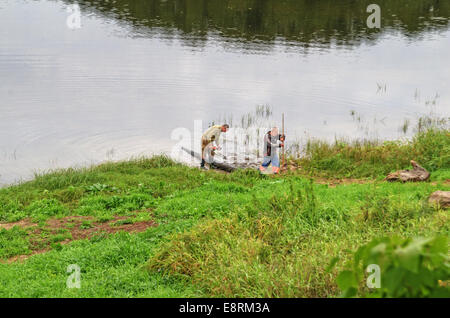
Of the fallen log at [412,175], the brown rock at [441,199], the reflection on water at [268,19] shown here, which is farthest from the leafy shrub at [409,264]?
the reflection on water at [268,19]

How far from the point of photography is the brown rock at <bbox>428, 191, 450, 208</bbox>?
933 centimetres

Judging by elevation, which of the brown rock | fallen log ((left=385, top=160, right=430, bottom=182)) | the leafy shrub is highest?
the leafy shrub

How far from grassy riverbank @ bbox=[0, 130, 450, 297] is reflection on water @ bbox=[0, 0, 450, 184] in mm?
4216

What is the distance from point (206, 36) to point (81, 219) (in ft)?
75.1

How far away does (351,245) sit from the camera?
709 centimetres

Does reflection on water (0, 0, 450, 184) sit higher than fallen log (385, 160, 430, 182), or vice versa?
reflection on water (0, 0, 450, 184)

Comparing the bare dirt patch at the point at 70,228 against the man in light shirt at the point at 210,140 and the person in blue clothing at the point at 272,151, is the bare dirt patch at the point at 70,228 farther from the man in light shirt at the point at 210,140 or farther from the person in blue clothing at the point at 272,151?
the man in light shirt at the point at 210,140

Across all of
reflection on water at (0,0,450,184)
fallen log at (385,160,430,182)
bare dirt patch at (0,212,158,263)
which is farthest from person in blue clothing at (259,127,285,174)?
bare dirt patch at (0,212,158,263)

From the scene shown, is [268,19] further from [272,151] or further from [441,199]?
[441,199]

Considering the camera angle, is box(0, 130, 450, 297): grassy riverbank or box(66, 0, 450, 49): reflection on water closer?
box(0, 130, 450, 297): grassy riverbank

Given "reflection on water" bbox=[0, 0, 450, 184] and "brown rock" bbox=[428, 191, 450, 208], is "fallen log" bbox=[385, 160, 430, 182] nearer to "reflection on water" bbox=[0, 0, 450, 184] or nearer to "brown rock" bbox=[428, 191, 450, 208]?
"brown rock" bbox=[428, 191, 450, 208]

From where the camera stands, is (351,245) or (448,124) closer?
(351,245)

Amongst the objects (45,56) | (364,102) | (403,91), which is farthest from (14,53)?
(403,91)

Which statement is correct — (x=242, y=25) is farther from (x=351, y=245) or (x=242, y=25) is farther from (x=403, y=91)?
(x=351, y=245)
